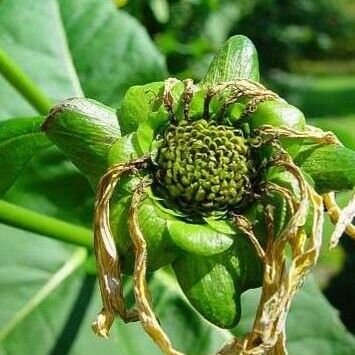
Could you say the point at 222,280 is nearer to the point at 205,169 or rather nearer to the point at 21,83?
the point at 205,169

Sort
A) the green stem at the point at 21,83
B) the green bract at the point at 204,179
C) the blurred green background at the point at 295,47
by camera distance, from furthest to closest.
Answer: the blurred green background at the point at 295,47 < the green stem at the point at 21,83 < the green bract at the point at 204,179

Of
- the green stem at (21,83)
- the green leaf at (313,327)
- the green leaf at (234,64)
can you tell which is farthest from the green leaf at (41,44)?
the green leaf at (234,64)

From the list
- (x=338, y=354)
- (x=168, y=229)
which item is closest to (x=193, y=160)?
(x=168, y=229)

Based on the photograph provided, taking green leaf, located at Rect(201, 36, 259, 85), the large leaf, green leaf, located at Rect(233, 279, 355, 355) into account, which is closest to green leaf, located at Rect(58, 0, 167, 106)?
the large leaf

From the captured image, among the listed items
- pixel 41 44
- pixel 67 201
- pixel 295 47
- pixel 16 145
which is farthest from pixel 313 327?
pixel 295 47

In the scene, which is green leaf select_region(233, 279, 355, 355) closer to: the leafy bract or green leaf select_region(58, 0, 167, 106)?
the leafy bract

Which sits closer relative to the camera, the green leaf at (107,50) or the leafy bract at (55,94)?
the leafy bract at (55,94)

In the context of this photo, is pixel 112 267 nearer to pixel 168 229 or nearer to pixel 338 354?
pixel 168 229

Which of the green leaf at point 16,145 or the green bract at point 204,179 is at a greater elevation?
the green bract at point 204,179

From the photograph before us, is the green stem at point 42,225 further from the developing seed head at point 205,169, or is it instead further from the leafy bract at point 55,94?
the developing seed head at point 205,169
